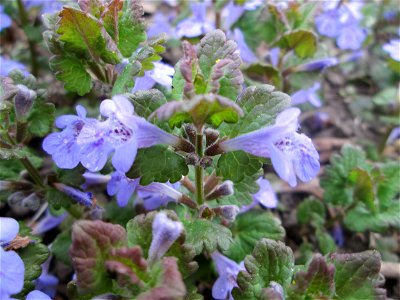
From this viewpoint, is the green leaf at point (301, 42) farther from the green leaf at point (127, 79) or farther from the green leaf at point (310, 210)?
the green leaf at point (127, 79)

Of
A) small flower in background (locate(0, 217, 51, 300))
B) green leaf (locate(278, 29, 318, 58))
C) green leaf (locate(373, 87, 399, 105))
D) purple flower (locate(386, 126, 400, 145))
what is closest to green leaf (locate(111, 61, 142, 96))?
small flower in background (locate(0, 217, 51, 300))

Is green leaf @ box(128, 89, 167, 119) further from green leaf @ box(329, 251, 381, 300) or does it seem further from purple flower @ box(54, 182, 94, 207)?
green leaf @ box(329, 251, 381, 300)

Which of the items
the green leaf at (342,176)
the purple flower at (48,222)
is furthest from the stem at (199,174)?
the green leaf at (342,176)

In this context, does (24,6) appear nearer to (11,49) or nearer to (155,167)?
(11,49)

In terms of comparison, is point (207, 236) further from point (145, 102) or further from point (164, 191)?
point (145, 102)

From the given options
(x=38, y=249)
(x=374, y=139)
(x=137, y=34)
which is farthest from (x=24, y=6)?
(x=374, y=139)

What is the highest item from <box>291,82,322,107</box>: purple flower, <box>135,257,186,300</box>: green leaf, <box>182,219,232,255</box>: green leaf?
<box>135,257,186,300</box>: green leaf

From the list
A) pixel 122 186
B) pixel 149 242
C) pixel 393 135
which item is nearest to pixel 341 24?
pixel 393 135
